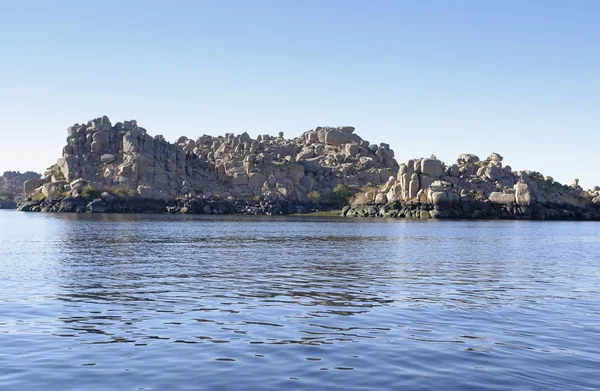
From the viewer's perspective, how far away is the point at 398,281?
115ft

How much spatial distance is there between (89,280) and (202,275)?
234 inches

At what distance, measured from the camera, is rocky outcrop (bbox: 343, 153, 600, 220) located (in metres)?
164

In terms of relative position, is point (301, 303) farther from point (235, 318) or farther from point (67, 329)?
point (67, 329)

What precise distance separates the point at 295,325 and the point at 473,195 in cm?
15360

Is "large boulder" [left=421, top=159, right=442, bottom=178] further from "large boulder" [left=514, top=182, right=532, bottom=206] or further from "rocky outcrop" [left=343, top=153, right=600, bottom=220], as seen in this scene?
"large boulder" [left=514, top=182, right=532, bottom=206]

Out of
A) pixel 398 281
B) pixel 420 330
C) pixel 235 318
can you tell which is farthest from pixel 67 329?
pixel 398 281

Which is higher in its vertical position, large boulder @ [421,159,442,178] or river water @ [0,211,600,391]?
large boulder @ [421,159,442,178]

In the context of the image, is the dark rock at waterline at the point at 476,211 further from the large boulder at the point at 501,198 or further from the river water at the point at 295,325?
the river water at the point at 295,325

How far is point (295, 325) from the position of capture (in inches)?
875

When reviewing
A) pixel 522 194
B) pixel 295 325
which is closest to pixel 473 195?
pixel 522 194

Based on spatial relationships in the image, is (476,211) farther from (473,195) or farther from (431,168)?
(431,168)

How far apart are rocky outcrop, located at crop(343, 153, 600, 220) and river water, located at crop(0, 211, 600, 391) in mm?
121184

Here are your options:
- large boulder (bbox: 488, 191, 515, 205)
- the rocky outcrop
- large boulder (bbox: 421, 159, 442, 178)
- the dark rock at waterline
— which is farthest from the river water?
large boulder (bbox: 421, 159, 442, 178)

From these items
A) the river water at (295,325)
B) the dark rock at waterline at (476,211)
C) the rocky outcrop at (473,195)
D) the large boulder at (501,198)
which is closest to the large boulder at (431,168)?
the rocky outcrop at (473,195)
